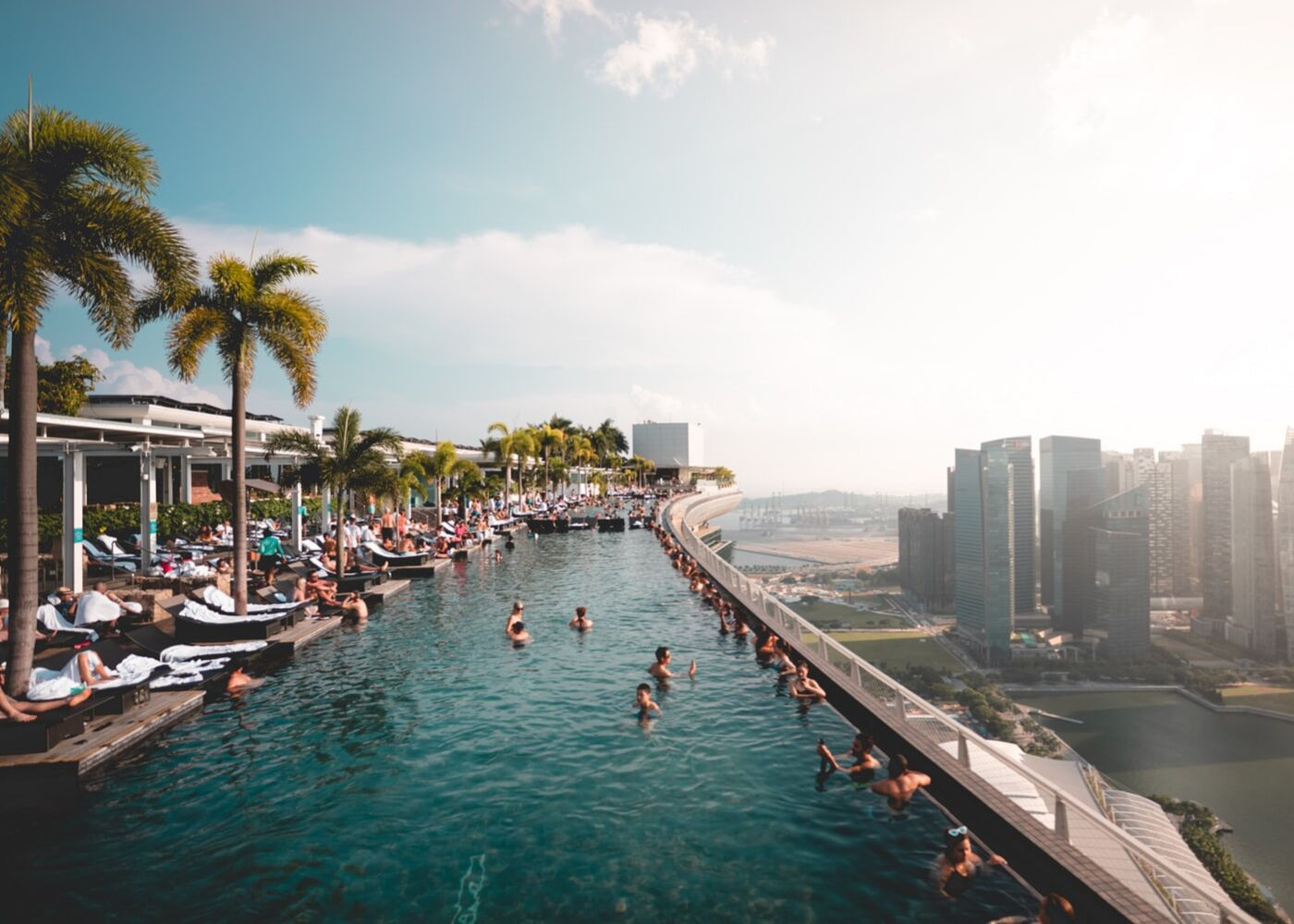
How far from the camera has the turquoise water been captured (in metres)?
6.61

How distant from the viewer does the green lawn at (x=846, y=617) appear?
15412 cm

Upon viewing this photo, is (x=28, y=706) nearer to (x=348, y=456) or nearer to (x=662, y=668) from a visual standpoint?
(x=662, y=668)

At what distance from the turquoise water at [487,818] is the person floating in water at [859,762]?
26cm

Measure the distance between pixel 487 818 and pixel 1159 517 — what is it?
628 ft

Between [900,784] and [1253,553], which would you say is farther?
[1253,553]

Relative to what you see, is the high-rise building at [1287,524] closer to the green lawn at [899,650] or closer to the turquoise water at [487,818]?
the green lawn at [899,650]

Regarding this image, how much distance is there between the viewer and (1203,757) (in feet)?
289

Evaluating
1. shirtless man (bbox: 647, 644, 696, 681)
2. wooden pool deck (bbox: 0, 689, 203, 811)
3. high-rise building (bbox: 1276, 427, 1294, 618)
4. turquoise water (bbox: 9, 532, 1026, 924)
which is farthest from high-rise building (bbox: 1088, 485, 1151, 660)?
wooden pool deck (bbox: 0, 689, 203, 811)

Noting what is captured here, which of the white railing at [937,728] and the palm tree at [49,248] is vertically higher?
the palm tree at [49,248]

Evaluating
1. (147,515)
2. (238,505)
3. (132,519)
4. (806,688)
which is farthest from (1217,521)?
(147,515)

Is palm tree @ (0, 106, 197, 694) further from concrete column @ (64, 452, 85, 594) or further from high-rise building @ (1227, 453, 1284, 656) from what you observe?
high-rise building @ (1227, 453, 1284, 656)

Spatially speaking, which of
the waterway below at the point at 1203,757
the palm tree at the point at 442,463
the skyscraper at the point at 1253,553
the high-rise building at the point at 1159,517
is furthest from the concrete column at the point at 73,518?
the high-rise building at the point at 1159,517

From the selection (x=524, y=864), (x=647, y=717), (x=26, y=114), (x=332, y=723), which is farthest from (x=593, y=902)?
(x=26, y=114)

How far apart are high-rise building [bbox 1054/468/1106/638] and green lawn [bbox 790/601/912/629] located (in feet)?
105
